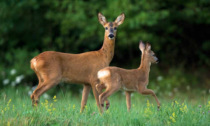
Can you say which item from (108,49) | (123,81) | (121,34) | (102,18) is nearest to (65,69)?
(108,49)

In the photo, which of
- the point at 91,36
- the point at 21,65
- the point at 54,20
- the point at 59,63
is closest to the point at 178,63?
the point at 91,36

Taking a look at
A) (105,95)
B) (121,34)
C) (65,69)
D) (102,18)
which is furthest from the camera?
(121,34)

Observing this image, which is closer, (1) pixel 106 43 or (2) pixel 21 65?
(1) pixel 106 43

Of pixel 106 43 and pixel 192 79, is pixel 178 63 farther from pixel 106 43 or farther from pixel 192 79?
pixel 106 43

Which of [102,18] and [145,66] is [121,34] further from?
[145,66]

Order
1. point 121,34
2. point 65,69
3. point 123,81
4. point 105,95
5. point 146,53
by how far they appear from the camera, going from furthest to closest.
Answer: point 121,34, point 146,53, point 65,69, point 123,81, point 105,95

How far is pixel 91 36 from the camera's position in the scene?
15.3 meters

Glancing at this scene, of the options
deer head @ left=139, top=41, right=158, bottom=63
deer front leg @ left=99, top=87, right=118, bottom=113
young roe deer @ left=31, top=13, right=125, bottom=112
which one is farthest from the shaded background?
deer front leg @ left=99, top=87, right=118, bottom=113

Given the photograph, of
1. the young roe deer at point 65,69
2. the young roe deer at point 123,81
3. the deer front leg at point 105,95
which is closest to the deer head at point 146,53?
the young roe deer at point 123,81

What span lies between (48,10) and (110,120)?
10.8 m

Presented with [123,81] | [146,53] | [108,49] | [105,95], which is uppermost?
[108,49]

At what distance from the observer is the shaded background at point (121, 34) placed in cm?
1406

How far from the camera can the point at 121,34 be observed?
14148mm

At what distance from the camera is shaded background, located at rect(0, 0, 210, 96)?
14.1 metres
